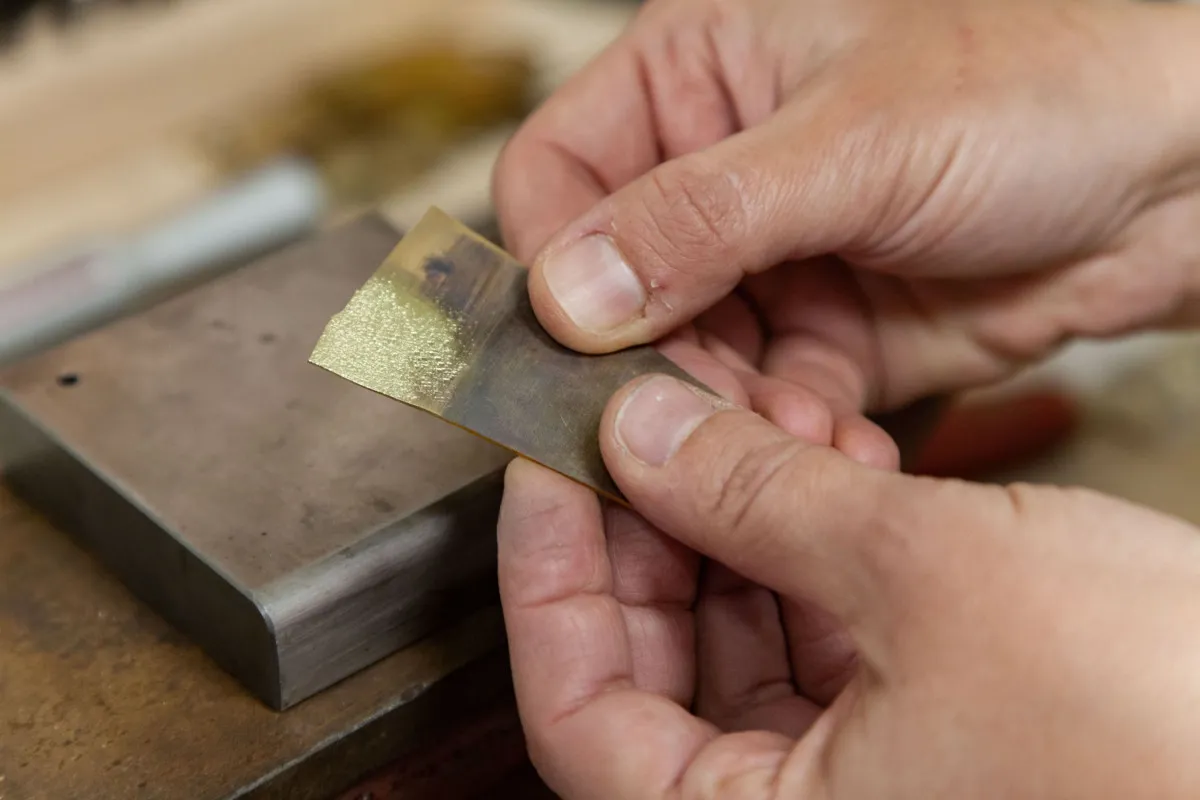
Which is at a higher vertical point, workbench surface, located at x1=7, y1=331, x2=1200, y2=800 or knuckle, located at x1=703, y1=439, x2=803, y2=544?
knuckle, located at x1=703, y1=439, x2=803, y2=544

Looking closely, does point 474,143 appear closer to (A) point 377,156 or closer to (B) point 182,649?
(A) point 377,156

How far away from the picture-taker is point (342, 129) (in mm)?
2146

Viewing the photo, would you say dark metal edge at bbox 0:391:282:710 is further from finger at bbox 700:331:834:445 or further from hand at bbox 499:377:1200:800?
finger at bbox 700:331:834:445

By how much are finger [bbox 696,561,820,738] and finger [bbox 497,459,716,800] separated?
0.33 ft

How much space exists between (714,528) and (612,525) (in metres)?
0.13

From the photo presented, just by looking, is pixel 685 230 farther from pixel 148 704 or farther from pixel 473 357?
pixel 148 704

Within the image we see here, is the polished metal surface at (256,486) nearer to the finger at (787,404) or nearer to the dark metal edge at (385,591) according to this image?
the dark metal edge at (385,591)

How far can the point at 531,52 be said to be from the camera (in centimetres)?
222

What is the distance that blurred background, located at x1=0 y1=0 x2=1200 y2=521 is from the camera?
189cm

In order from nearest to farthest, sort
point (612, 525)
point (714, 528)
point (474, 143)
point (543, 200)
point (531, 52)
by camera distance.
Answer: point (714, 528) → point (612, 525) → point (543, 200) → point (474, 143) → point (531, 52)

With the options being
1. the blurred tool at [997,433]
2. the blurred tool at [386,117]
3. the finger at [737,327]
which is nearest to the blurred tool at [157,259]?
the finger at [737,327]

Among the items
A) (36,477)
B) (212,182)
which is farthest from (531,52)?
(36,477)

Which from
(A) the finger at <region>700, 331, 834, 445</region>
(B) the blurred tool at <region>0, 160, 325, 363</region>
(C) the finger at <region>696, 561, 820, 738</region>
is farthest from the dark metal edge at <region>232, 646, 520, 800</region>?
(B) the blurred tool at <region>0, 160, 325, 363</region>

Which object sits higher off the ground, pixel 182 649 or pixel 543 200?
pixel 543 200
